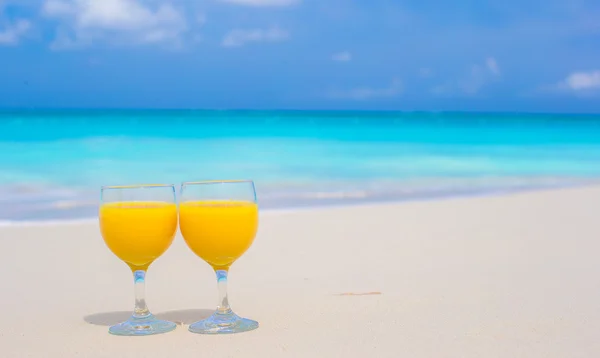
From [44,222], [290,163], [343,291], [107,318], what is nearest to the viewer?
[107,318]

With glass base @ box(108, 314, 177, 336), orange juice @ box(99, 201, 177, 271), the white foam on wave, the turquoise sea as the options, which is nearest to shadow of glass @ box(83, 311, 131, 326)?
glass base @ box(108, 314, 177, 336)

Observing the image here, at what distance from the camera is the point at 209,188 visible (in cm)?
190

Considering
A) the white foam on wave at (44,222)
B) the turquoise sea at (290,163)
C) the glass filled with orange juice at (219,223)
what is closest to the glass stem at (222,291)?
the glass filled with orange juice at (219,223)

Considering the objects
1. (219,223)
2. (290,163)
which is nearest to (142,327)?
(219,223)

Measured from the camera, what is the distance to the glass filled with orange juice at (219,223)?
187cm

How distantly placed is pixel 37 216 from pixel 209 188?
3506 millimetres

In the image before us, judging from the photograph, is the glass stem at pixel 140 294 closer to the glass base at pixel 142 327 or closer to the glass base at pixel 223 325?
the glass base at pixel 142 327

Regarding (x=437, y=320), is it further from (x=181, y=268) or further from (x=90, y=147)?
(x=90, y=147)

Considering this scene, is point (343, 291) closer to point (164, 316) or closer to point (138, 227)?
point (164, 316)

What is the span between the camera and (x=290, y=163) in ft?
38.8

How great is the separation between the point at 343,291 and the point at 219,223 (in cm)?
65

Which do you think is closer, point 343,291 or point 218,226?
point 218,226

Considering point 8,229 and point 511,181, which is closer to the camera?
point 8,229

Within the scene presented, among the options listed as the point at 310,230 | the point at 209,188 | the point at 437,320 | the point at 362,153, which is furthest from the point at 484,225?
the point at 362,153
